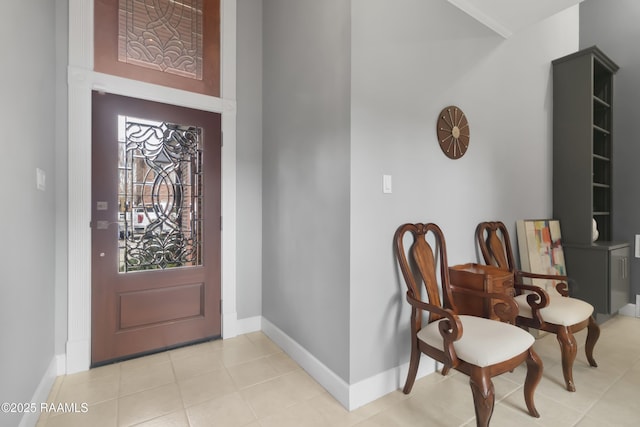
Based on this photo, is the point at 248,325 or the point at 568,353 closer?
the point at 568,353

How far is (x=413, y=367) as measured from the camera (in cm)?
193

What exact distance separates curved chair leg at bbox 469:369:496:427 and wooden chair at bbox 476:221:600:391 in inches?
38.0

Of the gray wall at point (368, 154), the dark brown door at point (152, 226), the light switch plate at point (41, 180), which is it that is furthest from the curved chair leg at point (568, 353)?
the light switch plate at point (41, 180)

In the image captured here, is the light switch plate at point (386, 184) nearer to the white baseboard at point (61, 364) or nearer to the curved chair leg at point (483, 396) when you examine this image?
the curved chair leg at point (483, 396)

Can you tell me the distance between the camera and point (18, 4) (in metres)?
1.52

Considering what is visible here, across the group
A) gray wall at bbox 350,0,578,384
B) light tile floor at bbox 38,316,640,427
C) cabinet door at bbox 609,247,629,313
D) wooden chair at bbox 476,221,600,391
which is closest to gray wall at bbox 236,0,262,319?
light tile floor at bbox 38,316,640,427

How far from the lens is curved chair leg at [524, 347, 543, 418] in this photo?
5.57ft

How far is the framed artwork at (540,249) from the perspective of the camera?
288 cm

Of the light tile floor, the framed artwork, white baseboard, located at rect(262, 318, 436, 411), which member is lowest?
the light tile floor

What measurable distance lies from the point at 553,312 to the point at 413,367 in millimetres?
1091

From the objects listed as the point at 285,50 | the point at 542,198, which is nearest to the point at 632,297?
the point at 542,198

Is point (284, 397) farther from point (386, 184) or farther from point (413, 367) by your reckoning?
point (386, 184)

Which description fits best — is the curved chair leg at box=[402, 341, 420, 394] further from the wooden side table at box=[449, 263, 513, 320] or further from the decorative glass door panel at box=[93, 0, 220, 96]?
the decorative glass door panel at box=[93, 0, 220, 96]

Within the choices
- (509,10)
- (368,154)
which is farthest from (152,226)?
(509,10)
